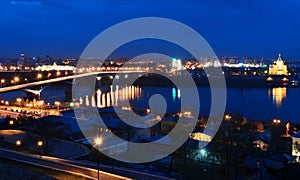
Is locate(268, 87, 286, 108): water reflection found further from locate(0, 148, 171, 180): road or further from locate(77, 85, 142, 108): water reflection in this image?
locate(0, 148, 171, 180): road

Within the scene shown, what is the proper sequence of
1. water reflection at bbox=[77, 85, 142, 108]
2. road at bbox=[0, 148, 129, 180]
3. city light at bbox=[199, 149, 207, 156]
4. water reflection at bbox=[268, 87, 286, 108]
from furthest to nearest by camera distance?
1. water reflection at bbox=[268, 87, 286, 108]
2. water reflection at bbox=[77, 85, 142, 108]
3. city light at bbox=[199, 149, 207, 156]
4. road at bbox=[0, 148, 129, 180]

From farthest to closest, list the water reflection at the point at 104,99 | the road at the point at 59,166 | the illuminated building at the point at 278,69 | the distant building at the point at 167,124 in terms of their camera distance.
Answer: the illuminated building at the point at 278,69 < the water reflection at the point at 104,99 < the distant building at the point at 167,124 < the road at the point at 59,166

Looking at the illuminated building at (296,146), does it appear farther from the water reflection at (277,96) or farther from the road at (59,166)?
the water reflection at (277,96)

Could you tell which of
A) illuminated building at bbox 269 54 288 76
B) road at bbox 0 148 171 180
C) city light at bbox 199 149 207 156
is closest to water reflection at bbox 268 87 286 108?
city light at bbox 199 149 207 156

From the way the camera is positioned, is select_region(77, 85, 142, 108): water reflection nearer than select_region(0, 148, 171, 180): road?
No

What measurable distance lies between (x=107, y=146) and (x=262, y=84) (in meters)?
15.5

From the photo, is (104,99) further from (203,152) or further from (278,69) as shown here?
(278,69)

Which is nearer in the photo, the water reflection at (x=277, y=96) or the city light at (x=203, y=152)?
the city light at (x=203, y=152)

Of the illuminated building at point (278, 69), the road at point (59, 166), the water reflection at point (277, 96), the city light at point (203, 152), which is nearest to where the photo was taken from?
the road at point (59, 166)

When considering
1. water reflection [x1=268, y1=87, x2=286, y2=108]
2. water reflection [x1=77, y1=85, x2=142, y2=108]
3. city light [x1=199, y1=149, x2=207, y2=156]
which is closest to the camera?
city light [x1=199, y1=149, x2=207, y2=156]

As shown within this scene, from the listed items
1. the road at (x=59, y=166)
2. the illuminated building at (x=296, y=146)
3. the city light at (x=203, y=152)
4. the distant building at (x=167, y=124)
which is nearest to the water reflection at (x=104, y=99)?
the distant building at (x=167, y=124)

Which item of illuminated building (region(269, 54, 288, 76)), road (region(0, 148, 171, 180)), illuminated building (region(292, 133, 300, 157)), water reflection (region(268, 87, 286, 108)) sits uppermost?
illuminated building (region(269, 54, 288, 76))

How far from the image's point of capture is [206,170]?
2986 mm

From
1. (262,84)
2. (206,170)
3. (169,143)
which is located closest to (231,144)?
(206,170)
